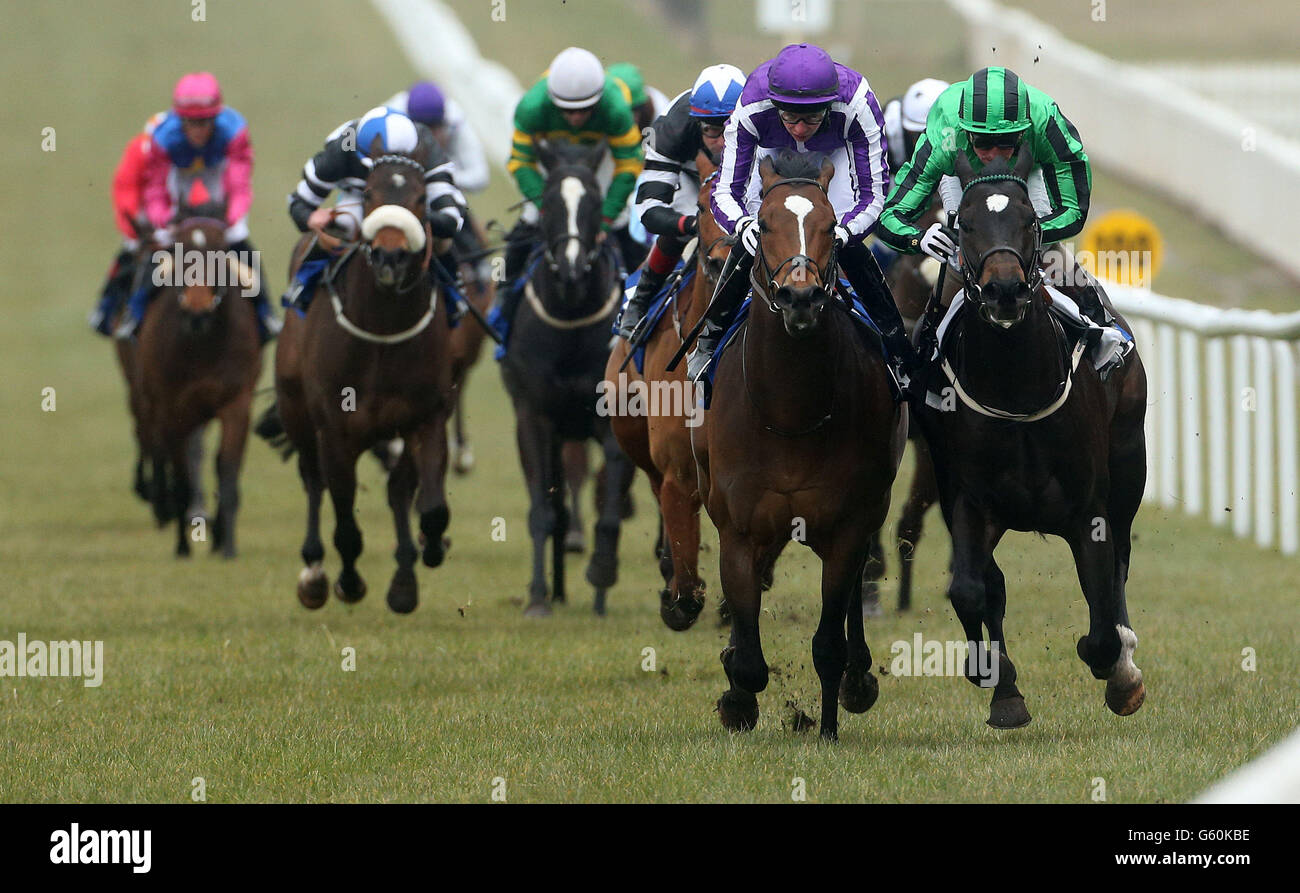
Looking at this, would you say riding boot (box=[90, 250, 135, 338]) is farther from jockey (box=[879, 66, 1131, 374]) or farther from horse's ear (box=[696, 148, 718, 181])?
jockey (box=[879, 66, 1131, 374])

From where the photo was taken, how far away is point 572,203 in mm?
10000

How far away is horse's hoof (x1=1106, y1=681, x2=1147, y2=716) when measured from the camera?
7105 millimetres

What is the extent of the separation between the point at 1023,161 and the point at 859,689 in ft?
6.35

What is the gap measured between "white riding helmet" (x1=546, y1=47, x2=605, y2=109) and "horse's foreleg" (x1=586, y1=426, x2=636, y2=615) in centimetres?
169

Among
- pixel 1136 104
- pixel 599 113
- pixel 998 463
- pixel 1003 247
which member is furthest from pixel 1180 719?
pixel 1136 104

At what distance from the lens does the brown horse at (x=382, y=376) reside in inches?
368

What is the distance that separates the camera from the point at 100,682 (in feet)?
28.1

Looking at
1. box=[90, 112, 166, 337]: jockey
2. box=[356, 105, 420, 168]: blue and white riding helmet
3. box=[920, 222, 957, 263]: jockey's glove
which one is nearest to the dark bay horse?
box=[920, 222, 957, 263]: jockey's glove

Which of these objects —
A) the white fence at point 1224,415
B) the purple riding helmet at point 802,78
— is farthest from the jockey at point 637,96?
the purple riding helmet at point 802,78

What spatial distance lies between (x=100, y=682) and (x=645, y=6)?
4065 cm

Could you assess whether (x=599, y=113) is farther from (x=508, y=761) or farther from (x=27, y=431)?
(x=27, y=431)

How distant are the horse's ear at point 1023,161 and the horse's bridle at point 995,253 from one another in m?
0.10

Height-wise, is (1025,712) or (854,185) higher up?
(854,185)

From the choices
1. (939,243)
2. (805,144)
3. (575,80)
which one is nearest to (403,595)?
(575,80)
